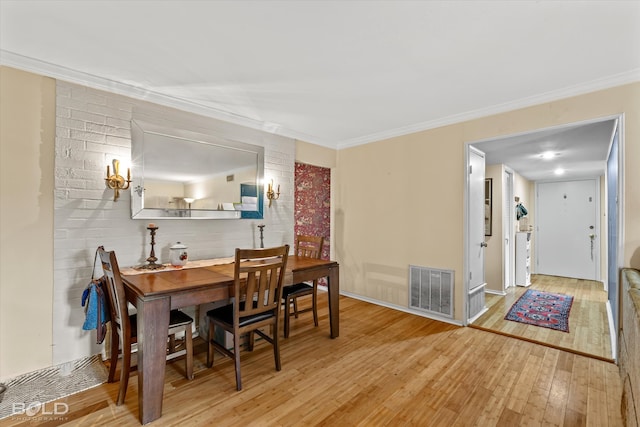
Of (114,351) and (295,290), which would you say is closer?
(114,351)

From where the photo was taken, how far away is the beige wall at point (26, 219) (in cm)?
217

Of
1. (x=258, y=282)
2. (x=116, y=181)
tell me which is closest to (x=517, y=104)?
(x=258, y=282)

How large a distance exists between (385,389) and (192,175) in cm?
267

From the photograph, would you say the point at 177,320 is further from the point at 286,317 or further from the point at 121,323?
the point at 286,317

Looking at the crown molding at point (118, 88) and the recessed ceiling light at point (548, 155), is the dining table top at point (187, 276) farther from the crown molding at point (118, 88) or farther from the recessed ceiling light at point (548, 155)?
the recessed ceiling light at point (548, 155)

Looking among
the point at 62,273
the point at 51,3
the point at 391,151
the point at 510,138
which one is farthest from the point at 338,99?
the point at 62,273

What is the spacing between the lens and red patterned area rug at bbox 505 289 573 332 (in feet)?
11.3

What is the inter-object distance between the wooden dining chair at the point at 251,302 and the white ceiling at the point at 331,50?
1.49 metres

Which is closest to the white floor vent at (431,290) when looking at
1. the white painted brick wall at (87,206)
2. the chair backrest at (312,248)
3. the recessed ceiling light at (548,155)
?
the chair backrest at (312,248)

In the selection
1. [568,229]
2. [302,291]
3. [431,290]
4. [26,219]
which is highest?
[26,219]

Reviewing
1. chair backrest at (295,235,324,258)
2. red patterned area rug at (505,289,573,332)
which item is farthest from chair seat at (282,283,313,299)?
red patterned area rug at (505,289,573,332)

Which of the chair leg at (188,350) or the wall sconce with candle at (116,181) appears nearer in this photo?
the chair leg at (188,350)

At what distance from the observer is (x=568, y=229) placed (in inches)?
233

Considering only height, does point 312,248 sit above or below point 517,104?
below
